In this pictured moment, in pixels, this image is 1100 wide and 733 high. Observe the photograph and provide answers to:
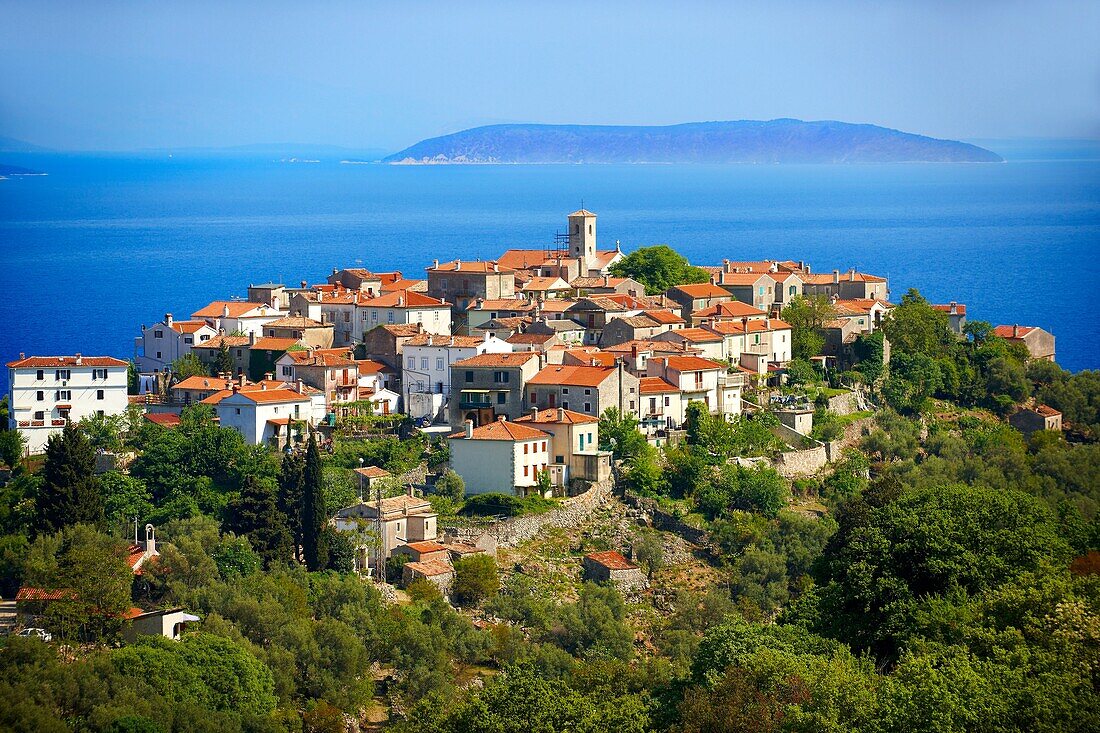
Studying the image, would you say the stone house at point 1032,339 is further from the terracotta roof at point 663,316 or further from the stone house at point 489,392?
the stone house at point 489,392

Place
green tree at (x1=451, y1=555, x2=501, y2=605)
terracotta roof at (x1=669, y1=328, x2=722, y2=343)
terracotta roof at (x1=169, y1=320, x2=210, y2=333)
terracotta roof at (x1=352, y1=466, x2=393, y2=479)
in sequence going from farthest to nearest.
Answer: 1. terracotta roof at (x1=169, y1=320, x2=210, y2=333)
2. terracotta roof at (x1=669, y1=328, x2=722, y2=343)
3. terracotta roof at (x1=352, y1=466, x2=393, y2=479)
4. green tree at (x1=451, y1=555, x2=501, y2=605)

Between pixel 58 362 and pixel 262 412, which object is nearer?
pixel 262 412

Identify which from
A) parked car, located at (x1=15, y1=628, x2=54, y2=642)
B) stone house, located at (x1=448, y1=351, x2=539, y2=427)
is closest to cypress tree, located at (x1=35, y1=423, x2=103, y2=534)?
parked car, located at (x1=15, y1=628, x2=54, y2=642)

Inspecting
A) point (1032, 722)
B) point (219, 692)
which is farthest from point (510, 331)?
point (1032, 722)

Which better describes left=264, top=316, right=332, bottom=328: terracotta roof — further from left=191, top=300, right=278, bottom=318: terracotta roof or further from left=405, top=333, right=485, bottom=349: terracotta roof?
left=405, top=333, right=485, bottom=349: terracotta roof

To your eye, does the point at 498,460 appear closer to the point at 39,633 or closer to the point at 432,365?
the point at 432,365

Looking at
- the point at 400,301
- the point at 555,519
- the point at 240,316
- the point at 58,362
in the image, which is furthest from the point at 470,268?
the point at 555,519

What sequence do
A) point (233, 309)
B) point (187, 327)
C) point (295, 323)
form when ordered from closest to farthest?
point (295, 323), point (187, 327), point (233, 309)
